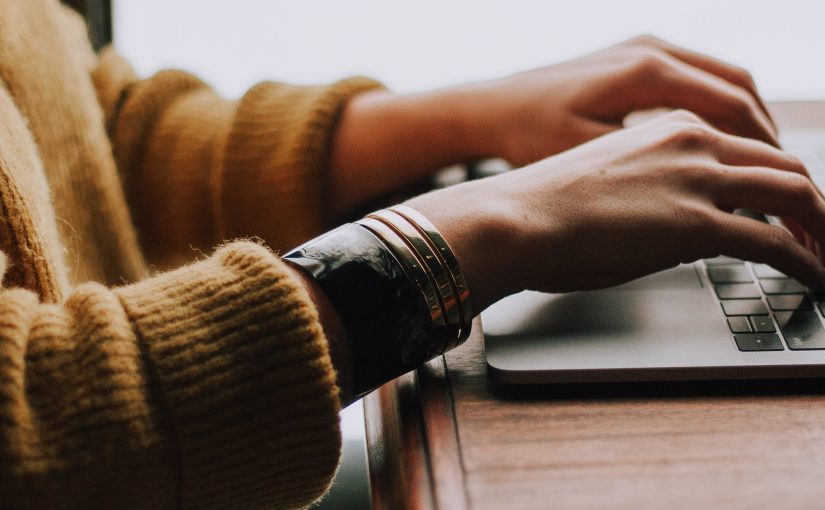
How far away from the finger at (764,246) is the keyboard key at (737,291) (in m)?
0.02

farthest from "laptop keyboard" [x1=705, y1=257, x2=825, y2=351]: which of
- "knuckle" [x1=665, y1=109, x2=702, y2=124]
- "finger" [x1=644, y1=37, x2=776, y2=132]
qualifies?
"finger" [x1=644, y1=37, x2=776, y2=132]

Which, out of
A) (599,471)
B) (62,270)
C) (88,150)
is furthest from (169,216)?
(599,471)

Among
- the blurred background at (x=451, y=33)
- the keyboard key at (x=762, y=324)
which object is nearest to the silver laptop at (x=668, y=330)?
the keyboard key at (x=762, y=324)

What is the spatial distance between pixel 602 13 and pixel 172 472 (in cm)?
73

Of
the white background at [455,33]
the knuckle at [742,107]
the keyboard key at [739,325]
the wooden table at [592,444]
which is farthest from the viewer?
the white background at [455,33]

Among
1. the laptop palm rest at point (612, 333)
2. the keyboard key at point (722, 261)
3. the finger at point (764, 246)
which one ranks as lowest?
the laptop palm rest at point (612, 333)

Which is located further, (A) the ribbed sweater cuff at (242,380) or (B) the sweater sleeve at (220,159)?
(B) the sweater sleeve at (220,159)

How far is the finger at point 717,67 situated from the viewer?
25.0 inches

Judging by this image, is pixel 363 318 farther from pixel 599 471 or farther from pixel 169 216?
pixel 169 216

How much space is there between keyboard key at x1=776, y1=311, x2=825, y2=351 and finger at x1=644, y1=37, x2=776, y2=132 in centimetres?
25

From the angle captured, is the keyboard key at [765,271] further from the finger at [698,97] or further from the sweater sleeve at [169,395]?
the sweater sleeve at [169,395]

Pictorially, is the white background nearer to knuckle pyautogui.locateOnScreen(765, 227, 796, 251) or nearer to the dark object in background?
the dark object in background

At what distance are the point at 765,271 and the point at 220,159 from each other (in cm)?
46

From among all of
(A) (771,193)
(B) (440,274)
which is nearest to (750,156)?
(A) (771,193)
